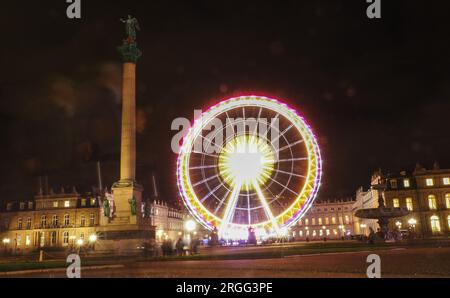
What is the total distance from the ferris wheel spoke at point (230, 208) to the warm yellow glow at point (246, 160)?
609mm

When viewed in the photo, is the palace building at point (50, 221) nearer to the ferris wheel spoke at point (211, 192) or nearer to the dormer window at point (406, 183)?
the ferris wheel spoke at point (211, 192)

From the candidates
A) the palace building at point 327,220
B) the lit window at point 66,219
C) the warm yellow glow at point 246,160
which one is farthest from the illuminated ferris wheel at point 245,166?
the palace building at point 327,220

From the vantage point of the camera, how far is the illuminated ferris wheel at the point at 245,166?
41062 mm

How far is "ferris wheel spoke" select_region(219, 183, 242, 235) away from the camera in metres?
41.4

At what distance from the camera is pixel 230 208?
41719mm

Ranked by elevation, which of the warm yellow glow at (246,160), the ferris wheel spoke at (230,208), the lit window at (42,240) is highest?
the warm yellow glow at (246,160)

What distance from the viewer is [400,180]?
9450 centimetres

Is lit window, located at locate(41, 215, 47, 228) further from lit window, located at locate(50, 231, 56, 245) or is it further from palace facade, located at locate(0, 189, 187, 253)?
lit window, located at locate(50, 231, 56, 245)

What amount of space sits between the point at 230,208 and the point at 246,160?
16.0ft

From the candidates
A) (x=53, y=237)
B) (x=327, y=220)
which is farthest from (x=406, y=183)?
(x=53, y=237)

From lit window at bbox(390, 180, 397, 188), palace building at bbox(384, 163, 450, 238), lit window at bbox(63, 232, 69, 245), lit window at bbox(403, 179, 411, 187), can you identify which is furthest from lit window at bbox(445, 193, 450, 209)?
lit window at bbox(63, 232, 69, 245)
